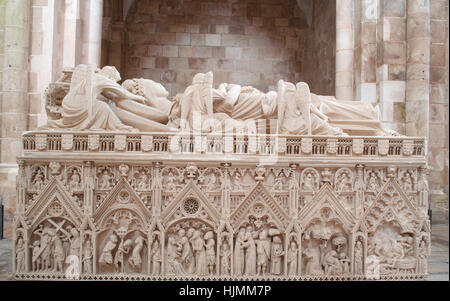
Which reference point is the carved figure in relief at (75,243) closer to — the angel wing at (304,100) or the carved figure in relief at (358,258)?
the angel wing at (304,100)

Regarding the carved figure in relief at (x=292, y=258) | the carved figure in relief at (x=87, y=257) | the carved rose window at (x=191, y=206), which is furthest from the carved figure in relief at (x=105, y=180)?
the carved figure in relief at (x=292, y=258)

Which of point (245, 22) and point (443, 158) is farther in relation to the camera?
point (245, 22)

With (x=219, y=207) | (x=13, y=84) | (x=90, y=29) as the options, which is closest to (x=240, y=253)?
(x=219, y=207)

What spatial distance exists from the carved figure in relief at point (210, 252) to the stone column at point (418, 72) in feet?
14.0

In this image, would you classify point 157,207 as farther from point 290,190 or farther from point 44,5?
point 44,5

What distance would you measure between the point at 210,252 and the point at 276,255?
0.69m

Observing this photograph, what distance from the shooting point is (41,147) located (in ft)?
14.5

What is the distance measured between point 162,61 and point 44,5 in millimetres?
4149

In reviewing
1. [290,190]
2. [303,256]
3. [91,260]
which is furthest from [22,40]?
[303,256]

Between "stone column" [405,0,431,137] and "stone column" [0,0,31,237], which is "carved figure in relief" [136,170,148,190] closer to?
"stone column" [0,0,31,237]

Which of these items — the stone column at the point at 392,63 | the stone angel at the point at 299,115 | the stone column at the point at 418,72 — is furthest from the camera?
the stone column at the point at 392,63

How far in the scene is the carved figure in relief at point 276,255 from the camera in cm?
452

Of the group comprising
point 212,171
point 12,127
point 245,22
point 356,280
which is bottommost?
point 356,280

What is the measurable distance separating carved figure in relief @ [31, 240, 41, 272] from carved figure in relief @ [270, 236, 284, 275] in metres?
2.39
